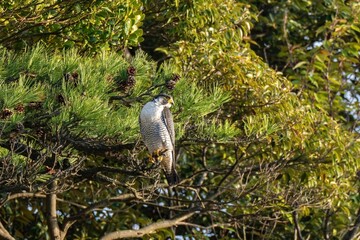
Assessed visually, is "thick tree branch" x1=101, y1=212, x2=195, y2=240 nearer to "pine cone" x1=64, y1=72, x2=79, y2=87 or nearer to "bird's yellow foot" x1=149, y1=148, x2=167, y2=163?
"bird's yellow foot" x1=149, y1=148, x2=167, y2=163

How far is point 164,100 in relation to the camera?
20.1 feet

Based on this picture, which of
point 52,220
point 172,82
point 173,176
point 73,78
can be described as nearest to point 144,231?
point 52,220

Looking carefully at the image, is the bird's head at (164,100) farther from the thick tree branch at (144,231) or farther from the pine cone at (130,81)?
the thick tree branch at (144,231)

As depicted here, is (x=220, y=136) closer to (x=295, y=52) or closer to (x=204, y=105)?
(x=204, y=105)

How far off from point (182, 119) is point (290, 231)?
300cm

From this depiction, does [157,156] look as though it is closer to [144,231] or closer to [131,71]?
[131,71]

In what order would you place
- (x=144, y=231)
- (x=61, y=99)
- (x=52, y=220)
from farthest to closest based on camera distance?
(x=144, y=231), (x=52, y=220), (x=61, y=99)

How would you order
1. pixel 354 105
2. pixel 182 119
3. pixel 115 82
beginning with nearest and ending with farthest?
pixel 115 82 < pixel 182 119 < pixel 354 105

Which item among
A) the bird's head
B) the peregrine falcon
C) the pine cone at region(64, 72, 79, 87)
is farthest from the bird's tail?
the pine cone at region(64, 72, 79, 87)

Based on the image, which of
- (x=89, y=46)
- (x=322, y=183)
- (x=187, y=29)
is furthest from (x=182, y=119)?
(x=322, y=183)

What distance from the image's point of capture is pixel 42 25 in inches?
260

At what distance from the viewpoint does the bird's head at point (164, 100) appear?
6086mm

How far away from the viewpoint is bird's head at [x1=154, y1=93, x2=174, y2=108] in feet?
20.0

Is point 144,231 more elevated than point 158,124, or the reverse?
point 158,124
